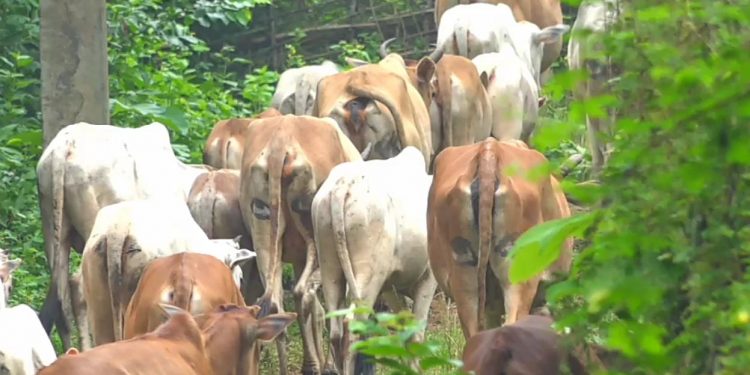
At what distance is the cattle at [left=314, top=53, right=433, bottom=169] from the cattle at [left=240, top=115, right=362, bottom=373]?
1359 millimetres

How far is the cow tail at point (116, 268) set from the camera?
1030 cm

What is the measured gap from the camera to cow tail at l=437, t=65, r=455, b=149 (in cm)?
→ 1488

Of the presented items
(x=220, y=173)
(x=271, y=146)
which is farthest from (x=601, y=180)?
(x=220, y=173)

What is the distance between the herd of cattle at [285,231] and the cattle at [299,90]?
119 cm

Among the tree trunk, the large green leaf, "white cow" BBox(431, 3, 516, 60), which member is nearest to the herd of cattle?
the tree trunk

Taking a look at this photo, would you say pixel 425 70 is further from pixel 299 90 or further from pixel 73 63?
pixel 73 63

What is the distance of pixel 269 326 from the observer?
940 cm

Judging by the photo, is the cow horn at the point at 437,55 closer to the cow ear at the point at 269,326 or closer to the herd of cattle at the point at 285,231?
the herd of cattle at the point at 285,231

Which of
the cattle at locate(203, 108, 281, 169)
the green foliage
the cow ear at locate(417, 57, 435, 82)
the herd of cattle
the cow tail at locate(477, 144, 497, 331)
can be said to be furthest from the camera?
the cow ear at locate(417, 57, 435, 82)

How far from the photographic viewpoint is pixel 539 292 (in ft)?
34.9

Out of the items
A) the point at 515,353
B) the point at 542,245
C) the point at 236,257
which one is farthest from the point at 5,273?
the point at 542,245

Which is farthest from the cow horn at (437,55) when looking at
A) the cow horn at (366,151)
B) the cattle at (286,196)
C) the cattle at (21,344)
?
the cattle at (21,344)

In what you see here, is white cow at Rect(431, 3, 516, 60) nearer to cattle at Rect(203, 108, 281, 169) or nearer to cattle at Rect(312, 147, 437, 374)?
cattle at Rect(203, 108, 281, 169)

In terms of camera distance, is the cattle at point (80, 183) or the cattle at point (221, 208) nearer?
the cattle at point (80, 183)
